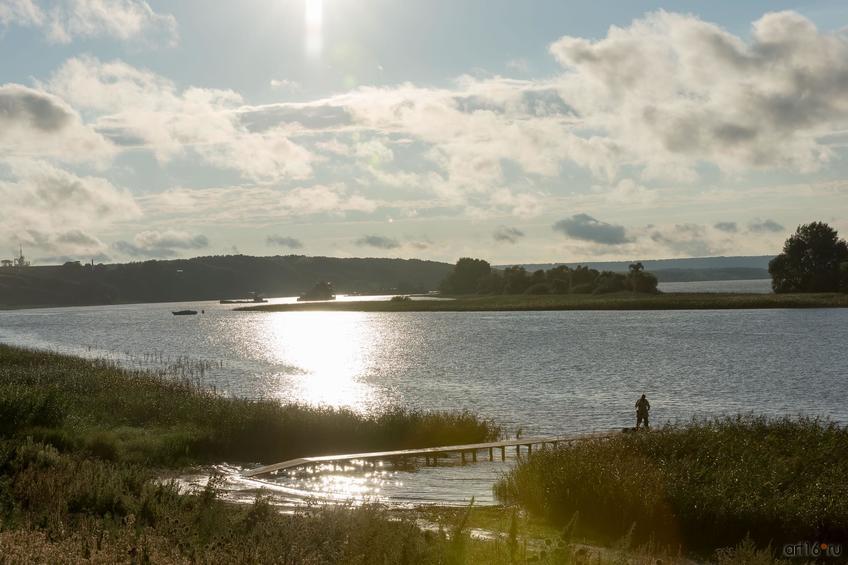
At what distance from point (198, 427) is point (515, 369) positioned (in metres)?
42.8

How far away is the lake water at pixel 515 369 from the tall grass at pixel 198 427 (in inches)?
205

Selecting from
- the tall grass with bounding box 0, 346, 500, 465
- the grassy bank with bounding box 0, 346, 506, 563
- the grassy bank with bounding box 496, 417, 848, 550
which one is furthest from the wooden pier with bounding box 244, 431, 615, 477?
the grassy bank with bounding box 496, 417, 848, 550

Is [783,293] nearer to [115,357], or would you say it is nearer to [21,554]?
[115,357]

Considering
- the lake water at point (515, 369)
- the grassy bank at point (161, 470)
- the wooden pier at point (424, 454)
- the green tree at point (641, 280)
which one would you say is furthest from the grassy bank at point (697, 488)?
the green tree at point (641, 280)

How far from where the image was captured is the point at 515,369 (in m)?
76.8

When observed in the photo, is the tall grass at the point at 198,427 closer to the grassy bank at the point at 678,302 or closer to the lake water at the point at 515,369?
the lake water at the point at 515,369

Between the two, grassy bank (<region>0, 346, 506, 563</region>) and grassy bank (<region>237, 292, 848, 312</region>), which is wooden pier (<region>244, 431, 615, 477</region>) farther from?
grassy bank (<region>237, 292, 848, 312</region>)

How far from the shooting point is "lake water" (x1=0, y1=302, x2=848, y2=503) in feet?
146

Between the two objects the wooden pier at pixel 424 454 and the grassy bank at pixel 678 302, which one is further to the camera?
the grassy bank at pixel 678 302

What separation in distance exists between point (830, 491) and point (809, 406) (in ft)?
106

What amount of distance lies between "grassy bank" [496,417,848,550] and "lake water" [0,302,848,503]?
339 centimetres

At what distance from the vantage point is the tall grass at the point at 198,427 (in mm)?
31797

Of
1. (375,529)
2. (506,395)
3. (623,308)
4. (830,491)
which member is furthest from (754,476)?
(623,308)

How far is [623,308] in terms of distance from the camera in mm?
182875
